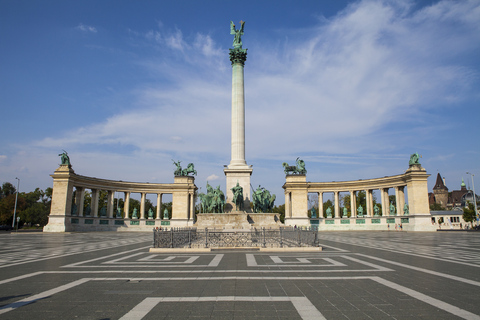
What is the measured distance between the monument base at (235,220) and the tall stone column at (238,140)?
3173mm

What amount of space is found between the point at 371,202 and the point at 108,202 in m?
57.0

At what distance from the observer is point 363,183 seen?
218 feet

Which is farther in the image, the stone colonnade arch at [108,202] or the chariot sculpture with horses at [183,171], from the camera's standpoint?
the chariot sculpture with horses at [183,171]

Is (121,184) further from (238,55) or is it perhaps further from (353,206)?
(353,206)

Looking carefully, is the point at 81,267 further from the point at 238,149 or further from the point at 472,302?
the point at 238,149

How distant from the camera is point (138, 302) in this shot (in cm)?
718

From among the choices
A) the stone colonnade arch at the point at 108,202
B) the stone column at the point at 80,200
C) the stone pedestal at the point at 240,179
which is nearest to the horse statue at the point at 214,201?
the stone pedestal at the point at 240,179

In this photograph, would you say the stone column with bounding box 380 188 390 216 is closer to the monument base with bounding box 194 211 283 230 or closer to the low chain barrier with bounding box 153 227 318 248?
the monument base with bounding box 194 211 283 230

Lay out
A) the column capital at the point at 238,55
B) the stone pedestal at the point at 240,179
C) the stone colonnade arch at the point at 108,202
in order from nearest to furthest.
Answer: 1. the stone pedestal at the point at 240,179
2. the column capital at the point at 238,55
3. the stone colonnade arch at the point at 108,202

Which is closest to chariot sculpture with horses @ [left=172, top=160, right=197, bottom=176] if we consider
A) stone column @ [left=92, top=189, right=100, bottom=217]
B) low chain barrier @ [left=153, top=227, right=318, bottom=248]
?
stone column @ [left=92, top=189, right=100, bottom=217]

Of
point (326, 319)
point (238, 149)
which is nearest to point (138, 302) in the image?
point (326, 319)

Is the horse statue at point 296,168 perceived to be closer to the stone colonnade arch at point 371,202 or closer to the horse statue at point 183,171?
the stone colonnade arch at point 371,202

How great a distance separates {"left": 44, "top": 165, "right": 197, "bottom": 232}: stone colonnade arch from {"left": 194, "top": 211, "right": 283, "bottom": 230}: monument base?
32635 millimetres

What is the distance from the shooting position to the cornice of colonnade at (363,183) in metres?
57.9
